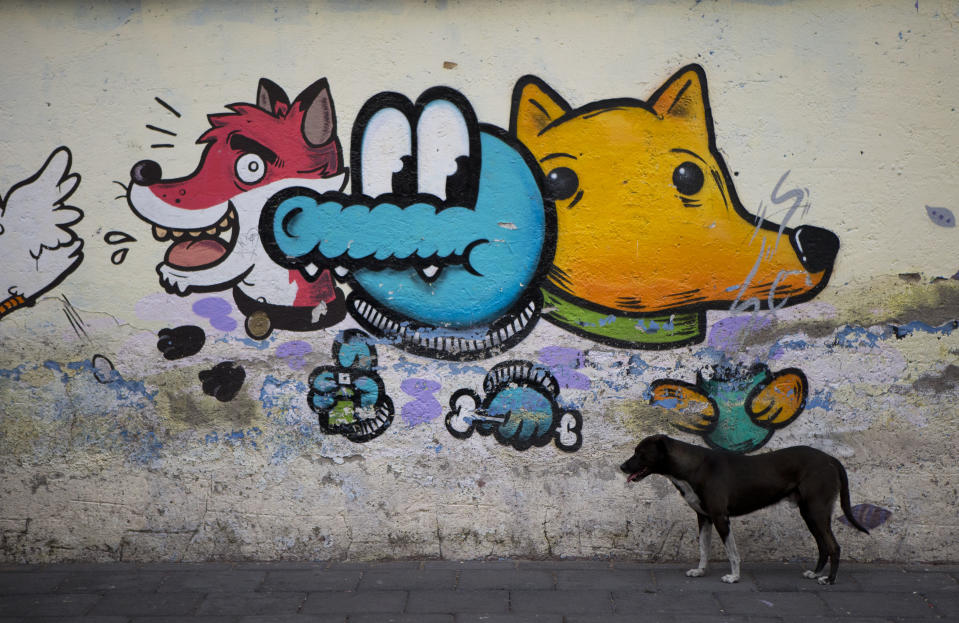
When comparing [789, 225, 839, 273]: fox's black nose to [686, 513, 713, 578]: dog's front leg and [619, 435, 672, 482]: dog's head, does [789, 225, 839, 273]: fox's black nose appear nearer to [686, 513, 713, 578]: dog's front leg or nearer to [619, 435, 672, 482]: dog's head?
[619, 435, 672, 482]: dog's head

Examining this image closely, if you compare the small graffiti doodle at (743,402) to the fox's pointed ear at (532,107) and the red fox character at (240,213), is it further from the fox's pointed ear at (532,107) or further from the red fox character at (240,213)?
the red fox character at (240,213)

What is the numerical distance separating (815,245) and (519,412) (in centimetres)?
211

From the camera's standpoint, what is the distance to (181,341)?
526 cm

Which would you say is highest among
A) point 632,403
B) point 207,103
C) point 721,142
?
point 207,103

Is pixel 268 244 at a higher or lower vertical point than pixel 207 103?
lower

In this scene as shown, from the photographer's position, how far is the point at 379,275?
5207mm

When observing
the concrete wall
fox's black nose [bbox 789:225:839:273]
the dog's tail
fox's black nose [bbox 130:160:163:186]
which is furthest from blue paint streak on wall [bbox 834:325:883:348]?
fox's black nose [bbox 130:160:163:186]

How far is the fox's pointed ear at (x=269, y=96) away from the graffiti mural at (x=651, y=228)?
1.46m

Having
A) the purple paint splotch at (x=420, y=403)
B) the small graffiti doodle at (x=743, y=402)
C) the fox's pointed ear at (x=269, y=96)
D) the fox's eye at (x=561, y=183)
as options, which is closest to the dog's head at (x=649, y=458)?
the small graffiti doodle at (x=743, y=402)

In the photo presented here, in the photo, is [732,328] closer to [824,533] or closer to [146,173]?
[824,533]

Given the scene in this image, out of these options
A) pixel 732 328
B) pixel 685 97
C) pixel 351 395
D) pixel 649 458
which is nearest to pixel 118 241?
pixel 351 395

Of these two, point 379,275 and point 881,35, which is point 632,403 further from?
point 881,35

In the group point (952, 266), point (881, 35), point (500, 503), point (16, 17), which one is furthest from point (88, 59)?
point (952, 266)

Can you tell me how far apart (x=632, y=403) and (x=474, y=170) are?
5.83ft
